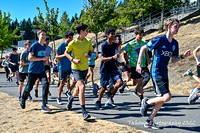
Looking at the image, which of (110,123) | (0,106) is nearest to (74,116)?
(110,123)

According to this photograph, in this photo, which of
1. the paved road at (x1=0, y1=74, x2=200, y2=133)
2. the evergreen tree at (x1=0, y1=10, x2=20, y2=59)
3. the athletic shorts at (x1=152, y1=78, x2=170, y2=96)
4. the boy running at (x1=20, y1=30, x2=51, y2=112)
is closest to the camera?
the athletic shorts at (x1=152, y1=78, x2=170, y2=96)

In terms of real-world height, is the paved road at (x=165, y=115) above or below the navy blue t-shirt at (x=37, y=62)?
below

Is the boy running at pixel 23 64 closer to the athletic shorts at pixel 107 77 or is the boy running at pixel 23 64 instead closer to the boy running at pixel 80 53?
the boy running at pixel 80 53

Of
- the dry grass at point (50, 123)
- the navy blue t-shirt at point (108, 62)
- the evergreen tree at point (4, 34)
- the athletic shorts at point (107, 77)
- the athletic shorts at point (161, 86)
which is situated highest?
the evergreen tree at point (4, 34)

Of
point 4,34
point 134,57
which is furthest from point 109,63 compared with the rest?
point 4,34

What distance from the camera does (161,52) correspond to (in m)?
4.19

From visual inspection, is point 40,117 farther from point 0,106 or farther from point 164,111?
point 164,111

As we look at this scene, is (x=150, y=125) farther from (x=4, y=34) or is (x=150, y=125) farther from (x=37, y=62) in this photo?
(x=4, y=34)

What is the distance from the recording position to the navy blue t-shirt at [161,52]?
4.17 metres

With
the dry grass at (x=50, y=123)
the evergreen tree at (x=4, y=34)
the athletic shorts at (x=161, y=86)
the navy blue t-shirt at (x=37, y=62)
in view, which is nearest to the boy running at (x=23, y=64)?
the dry grass at (x=50, y=123)

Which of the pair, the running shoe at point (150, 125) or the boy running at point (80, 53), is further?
the boy running at point (80, 53)

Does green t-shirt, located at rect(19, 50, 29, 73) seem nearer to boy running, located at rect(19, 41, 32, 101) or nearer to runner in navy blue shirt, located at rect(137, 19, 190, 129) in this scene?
boy running, located at rect(19, 41, 32, 101)

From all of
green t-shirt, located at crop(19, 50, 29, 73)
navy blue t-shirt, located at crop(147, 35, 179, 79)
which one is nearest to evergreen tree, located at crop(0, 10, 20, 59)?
green t-shirt, located at crop(19, 50, 29, 73)

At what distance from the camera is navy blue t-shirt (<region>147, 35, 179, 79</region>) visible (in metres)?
4.17
